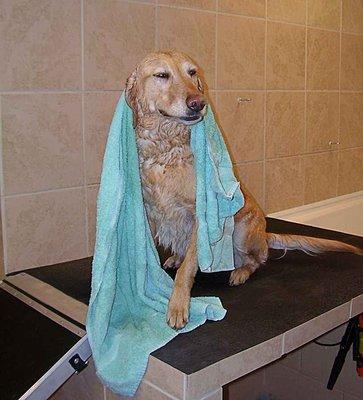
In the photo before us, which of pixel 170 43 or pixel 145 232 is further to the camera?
pixel 170 43

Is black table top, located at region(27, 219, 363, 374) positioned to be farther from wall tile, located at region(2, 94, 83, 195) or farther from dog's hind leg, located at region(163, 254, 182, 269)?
wall tile, located at region(2, 94, 83, 195)

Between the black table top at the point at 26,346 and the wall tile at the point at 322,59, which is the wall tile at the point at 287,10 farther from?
the black table top at the point at 26,346

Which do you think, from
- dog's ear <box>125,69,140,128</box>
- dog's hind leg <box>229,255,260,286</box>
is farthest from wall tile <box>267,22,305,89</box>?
dog's ear <box>125,69,140,128</box>

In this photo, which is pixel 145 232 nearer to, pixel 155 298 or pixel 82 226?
pixel 155 298

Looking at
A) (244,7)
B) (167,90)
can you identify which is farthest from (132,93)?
(244,7)

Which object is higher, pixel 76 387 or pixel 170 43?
pixel 170 43

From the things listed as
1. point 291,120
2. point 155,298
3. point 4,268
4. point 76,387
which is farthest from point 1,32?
point 291,120

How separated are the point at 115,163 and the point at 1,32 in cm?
50

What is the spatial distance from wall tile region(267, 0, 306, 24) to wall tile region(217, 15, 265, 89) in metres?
0.08

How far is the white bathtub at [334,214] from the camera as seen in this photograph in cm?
218

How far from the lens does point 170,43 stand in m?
1.69

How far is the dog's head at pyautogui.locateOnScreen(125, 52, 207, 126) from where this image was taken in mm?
1156

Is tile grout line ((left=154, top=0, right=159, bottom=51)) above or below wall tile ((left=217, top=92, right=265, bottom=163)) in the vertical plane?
above

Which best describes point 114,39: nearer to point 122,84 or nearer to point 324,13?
point 122,84
